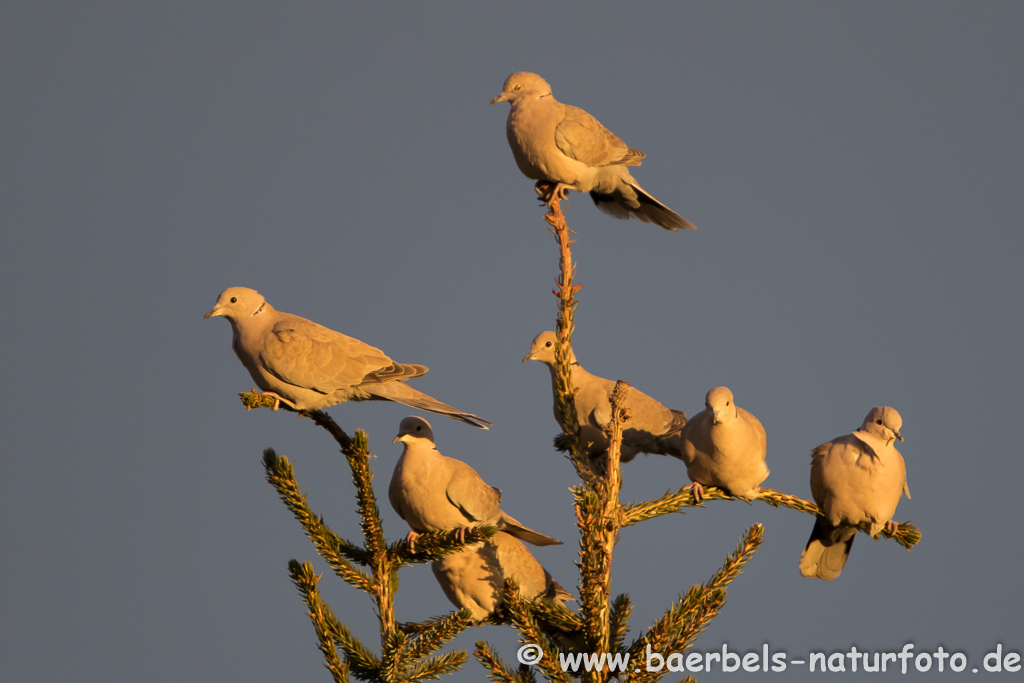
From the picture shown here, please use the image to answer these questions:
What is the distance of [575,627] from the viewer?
3807 millimetres

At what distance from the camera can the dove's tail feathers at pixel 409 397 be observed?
514cm

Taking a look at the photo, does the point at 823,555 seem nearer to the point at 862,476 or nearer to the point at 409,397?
the point at 862,476

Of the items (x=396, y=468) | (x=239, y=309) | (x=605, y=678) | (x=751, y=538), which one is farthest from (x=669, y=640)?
(x=239, y=309)

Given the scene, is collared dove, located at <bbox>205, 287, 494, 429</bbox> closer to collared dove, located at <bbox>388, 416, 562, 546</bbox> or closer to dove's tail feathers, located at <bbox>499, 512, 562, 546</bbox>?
collared dove, located at <bbox>388, 416, 562, 546</bbox>

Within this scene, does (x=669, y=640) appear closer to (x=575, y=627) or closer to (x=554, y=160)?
(x=575, y=627)

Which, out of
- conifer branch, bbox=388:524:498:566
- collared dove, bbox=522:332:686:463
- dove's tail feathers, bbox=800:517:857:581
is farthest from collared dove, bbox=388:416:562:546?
dove's tail feathers, bbox=800:517:857:581

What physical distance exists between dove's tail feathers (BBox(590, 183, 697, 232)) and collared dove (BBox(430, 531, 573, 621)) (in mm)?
2741

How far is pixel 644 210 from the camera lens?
668 centimetres

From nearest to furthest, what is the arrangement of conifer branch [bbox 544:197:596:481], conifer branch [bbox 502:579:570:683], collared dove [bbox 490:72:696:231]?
conifer branch [bbox 502:579:570:683] → conifer branch [bbox 544:197:596:481] → collared dove [bbox 490:72:696:231]

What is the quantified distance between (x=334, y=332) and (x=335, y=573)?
1708mm

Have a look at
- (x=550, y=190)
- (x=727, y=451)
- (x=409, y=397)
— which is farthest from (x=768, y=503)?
(x=550, y=190)

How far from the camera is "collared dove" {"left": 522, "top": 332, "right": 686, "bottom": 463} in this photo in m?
5.53

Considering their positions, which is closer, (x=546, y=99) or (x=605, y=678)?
(x=605, y=678)

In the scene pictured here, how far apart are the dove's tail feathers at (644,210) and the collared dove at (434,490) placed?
8.39ft
